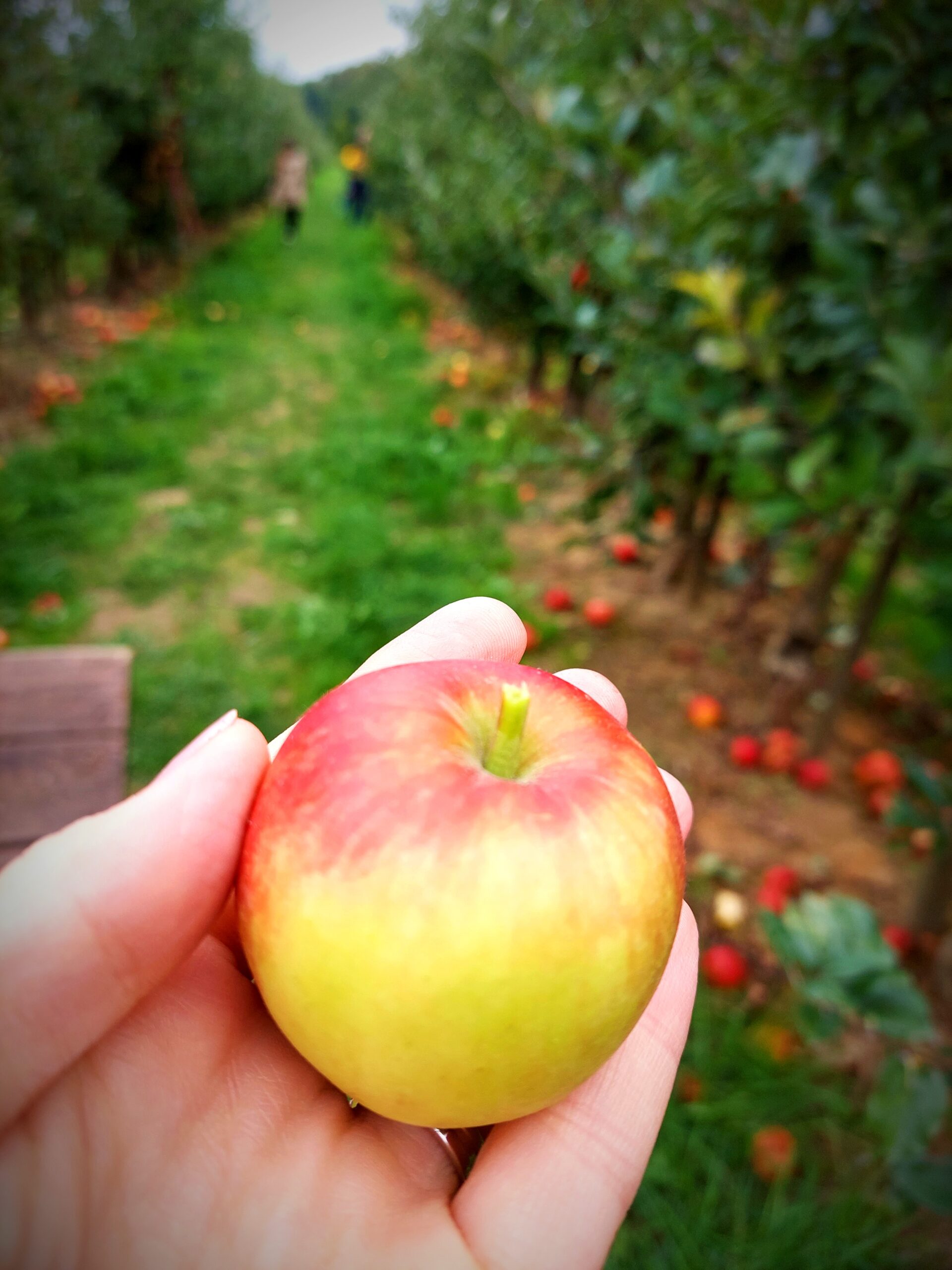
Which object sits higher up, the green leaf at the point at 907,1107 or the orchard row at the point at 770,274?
the orchard row at the point at 770,274

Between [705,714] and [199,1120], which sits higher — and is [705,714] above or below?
below

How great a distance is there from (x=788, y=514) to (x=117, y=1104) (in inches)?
79.0

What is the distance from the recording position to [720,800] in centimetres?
296

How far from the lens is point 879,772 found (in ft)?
9.58

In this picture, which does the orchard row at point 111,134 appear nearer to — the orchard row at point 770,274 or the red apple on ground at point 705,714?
the orchard row at point 770,274

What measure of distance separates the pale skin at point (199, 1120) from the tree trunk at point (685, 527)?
2.71 m

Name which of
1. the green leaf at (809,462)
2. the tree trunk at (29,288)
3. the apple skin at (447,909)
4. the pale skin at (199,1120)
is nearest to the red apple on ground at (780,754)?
the green leaf at (809,462)

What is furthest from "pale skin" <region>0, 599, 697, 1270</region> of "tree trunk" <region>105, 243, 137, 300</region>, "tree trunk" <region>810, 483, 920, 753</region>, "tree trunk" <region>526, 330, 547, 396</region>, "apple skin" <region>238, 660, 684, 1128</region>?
"tree trunk" <region>105, 243, 137, 300</region>

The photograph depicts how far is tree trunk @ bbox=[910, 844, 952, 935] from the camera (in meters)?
2.30

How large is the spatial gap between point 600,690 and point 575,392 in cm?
487

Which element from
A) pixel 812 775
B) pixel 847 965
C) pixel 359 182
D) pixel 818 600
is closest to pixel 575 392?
pixel 818 600

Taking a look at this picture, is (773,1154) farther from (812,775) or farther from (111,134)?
(111,134)

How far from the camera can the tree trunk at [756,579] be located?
3311 mm

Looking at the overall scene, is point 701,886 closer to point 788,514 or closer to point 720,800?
point 720,800
